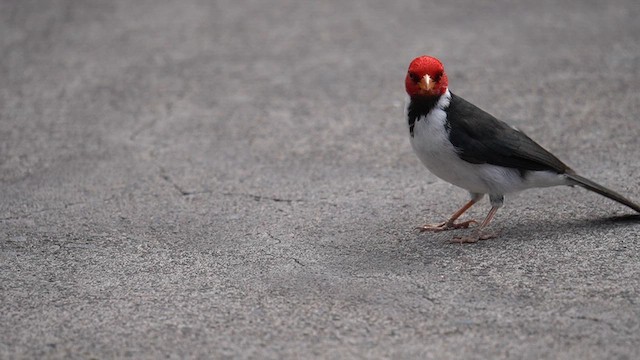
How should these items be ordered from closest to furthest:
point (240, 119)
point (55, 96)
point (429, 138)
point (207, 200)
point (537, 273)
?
1. point (537, 273)
2. point (429, 138)
3. point (207, 200)
4. point (240, 119)
5. point (55, 96)

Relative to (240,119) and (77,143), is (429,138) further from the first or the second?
(77,143)

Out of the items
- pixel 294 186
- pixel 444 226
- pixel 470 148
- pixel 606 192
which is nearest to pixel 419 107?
pixel 470 148

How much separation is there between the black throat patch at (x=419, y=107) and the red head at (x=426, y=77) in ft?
0.13

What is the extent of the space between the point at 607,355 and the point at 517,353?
396 millimetres

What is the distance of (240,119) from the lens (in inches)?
279

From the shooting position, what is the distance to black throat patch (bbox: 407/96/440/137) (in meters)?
4.74

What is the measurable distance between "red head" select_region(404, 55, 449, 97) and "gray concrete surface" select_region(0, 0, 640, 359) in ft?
3.13

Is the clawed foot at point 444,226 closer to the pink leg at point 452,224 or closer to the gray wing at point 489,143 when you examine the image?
the pink leg at point 452,224

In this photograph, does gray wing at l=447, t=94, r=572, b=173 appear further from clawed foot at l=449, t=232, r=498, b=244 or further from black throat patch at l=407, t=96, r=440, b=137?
clawed foot at l=449, t=232, r=498, b=244

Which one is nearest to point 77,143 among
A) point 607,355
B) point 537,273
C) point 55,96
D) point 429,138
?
point 55,96

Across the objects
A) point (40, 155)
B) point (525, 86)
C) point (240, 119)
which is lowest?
point (40, 155)

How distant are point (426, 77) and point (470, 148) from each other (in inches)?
19.7

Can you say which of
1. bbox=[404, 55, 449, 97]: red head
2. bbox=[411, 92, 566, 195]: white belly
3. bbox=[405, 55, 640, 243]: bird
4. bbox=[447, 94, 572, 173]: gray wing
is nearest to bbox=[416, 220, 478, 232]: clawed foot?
bbox=[405, 55, 640, 243]: bird

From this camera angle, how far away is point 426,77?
4637mm
